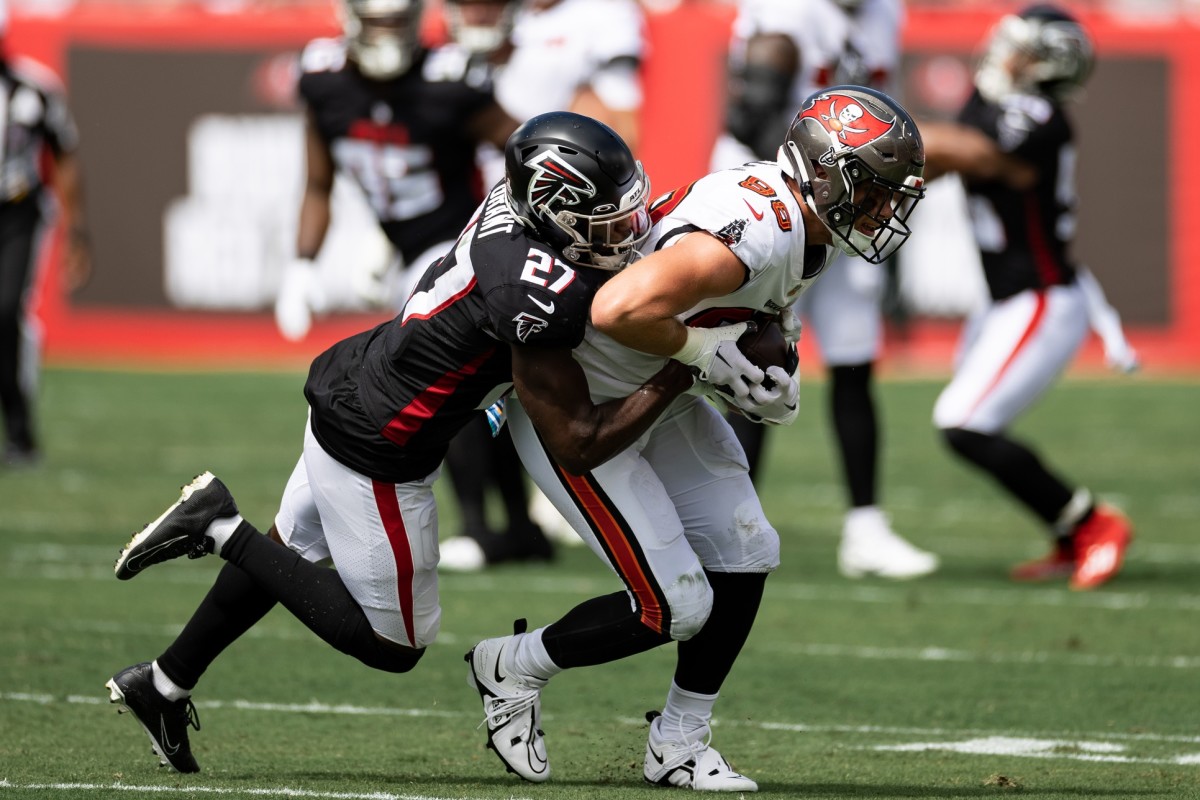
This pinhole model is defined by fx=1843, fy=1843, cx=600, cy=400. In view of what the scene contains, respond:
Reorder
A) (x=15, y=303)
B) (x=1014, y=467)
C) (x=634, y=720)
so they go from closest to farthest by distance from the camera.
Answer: (x=634, y=720), (x=1014, y=467), (x=15, y=303)

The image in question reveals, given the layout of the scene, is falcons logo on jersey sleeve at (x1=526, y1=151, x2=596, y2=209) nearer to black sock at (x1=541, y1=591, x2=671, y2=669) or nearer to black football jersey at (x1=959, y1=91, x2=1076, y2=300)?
black sock at (x1=541, y1=591, x2=671, y2=669)

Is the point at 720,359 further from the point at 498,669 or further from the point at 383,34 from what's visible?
the point at 383,34

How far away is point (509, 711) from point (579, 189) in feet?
3.88

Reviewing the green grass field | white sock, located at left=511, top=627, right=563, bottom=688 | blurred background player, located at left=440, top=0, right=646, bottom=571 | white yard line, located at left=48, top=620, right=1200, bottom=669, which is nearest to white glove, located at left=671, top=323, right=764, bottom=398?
white sock, located at left=511, top=627, right=563, bottom=688

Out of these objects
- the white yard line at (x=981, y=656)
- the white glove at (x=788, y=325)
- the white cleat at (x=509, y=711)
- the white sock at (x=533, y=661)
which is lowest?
the white yard line at (x=981, y=656)

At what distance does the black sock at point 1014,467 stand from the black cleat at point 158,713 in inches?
142

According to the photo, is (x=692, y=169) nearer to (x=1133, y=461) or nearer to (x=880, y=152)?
(x=1133, y=461)

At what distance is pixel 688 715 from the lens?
412 centimetres

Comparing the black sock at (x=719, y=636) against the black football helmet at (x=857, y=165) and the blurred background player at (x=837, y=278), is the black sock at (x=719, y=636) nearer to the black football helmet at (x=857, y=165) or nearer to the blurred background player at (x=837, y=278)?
the black football helmet at (x=857, y=165)

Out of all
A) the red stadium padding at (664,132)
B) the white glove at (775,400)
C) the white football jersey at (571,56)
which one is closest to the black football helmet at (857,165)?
the white glove at (775,400)

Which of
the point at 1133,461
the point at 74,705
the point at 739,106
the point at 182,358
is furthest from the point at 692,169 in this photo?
the point at 74,705

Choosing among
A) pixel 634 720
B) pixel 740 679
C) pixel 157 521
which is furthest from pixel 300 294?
pixel 157 521

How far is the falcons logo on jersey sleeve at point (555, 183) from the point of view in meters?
3.75

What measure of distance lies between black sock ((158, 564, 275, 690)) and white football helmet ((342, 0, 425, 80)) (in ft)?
11.1
